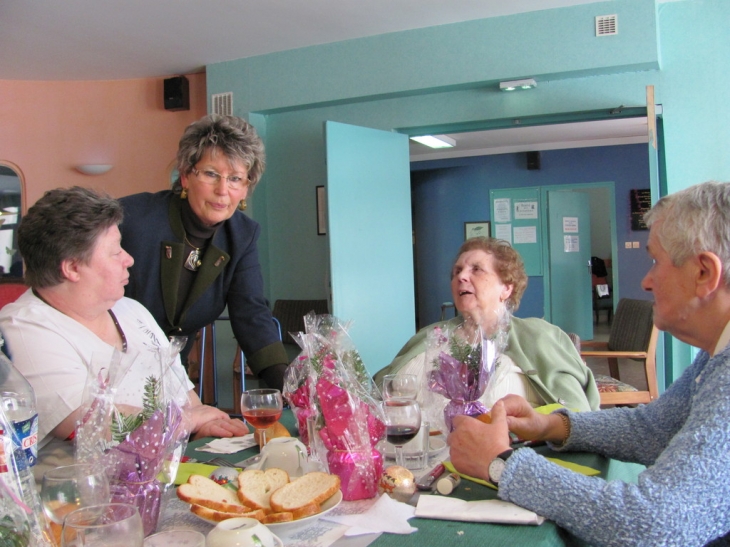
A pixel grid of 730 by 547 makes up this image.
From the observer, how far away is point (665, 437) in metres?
1.54

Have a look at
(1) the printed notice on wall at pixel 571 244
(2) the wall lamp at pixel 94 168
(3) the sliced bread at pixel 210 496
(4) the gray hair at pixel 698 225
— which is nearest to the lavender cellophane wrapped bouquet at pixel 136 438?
(3) the sliced bread at pixel 210 496

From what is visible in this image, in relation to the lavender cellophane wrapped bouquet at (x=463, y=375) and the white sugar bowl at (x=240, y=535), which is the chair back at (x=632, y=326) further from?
the white sugar bowl at (x=240, y=535)

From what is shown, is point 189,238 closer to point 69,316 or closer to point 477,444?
point 69,316

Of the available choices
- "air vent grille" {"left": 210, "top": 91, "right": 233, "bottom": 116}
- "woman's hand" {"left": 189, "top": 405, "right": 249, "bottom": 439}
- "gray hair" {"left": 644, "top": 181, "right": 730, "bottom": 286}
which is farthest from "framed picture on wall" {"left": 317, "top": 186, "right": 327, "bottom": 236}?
"gray hair" {"left": 644, "top": 181, "right": 730, "bottom": 286}

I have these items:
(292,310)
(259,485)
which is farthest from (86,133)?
(259,485)

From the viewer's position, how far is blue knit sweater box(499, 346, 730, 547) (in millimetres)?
1041

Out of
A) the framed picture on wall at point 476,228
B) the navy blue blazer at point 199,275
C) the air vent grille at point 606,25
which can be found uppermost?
the air vent grille at point 606,25

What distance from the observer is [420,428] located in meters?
1.43

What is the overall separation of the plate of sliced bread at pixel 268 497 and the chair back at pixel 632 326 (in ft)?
11.8

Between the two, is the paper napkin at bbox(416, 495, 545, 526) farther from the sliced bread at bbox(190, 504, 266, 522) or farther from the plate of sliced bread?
the sliced bread at bbox(190, 504, 266, 522)

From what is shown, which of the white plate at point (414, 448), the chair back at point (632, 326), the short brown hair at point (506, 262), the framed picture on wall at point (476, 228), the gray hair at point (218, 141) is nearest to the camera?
the white plate at point (414, 448)

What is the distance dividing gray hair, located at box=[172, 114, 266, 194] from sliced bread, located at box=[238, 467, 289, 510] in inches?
49.9

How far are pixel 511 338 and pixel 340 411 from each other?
4.48 ft

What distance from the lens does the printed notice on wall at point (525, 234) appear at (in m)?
9.95
